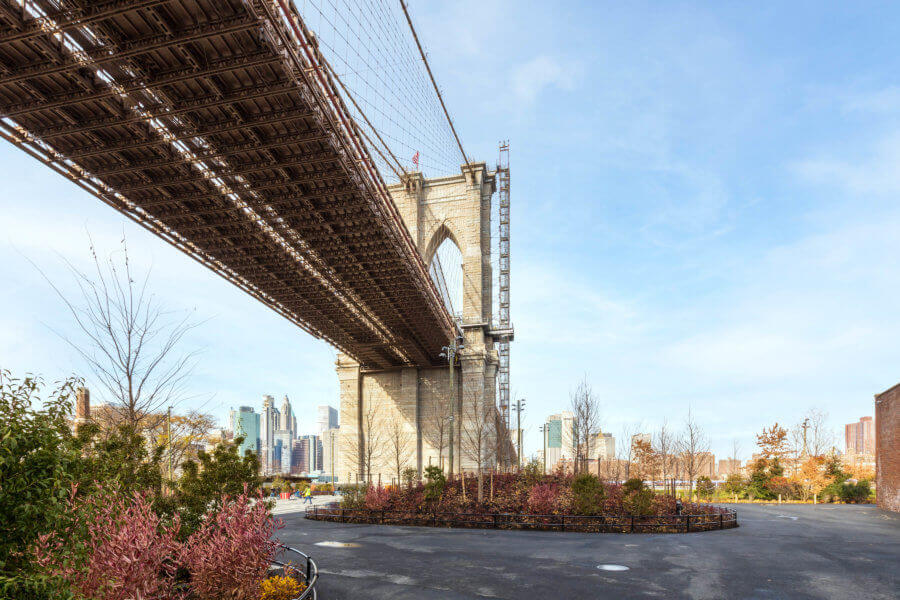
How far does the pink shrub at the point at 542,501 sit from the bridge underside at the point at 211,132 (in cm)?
1374

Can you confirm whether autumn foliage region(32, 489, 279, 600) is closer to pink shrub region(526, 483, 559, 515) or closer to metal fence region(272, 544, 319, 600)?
metal fence region(272, 544, 319, 600)

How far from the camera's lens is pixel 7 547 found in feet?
17.1

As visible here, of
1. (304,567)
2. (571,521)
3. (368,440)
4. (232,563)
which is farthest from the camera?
(368,440)

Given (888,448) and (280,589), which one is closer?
(280,589)

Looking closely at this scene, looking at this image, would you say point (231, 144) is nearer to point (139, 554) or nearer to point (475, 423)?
point (139, 554)

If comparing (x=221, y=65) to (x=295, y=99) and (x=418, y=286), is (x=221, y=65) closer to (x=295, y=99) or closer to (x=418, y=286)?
(x=295, y=99)

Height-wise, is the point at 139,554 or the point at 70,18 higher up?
the point at 70,18

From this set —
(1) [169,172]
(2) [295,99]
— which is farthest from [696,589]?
(1) [169,172]

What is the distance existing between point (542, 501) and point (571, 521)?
2146mm

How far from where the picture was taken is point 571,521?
21.1 meters

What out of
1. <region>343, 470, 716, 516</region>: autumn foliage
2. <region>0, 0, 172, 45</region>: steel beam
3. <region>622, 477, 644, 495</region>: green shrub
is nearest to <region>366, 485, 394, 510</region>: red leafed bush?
<region>343, 470, 716, 516</region>: autumn foliage

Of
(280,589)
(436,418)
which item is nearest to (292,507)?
(436,418)

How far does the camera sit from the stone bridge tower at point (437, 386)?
166 ft

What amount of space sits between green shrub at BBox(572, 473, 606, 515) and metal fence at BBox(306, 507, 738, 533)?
1.22 ft
